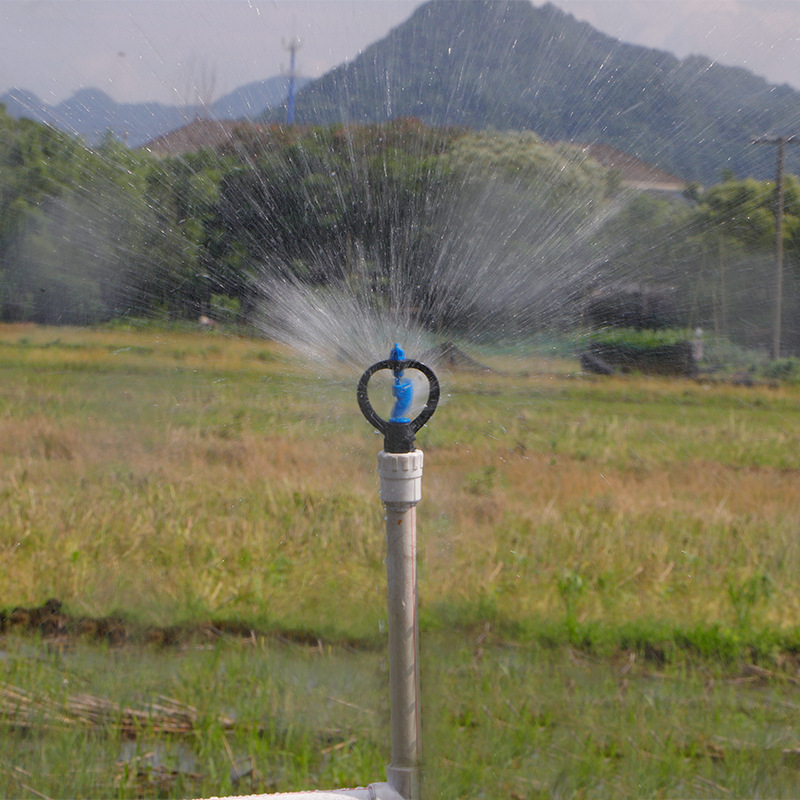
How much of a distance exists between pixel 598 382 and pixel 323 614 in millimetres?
744

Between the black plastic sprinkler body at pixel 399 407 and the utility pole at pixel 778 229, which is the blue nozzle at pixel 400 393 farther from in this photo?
the utility pole at pixel 778 229

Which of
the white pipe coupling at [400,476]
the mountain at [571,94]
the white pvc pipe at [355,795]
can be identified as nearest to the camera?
the white pipe coupling at [400,476]

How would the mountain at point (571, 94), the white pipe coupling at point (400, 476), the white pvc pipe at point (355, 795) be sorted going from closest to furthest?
the white pipe coupling at point (400, 476)
the white pvc pipe at point (355, 795)
the mountain at point (571, 94)

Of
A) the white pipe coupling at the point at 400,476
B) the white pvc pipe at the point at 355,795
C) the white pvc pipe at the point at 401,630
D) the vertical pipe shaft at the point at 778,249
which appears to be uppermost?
the vertical pipe shaft at the point at 778,249

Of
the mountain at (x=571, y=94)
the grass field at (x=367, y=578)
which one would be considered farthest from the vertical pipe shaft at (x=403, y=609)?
the mountain at (x=571, y=94)

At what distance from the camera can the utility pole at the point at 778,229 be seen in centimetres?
137

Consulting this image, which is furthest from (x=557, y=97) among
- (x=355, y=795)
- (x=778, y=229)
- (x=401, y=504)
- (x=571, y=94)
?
(x=355, y=795)

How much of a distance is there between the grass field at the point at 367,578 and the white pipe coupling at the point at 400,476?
363 mm

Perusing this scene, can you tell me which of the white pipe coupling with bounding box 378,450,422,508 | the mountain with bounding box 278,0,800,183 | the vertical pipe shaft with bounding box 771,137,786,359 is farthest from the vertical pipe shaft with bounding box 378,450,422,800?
the vertical pipe shaft with bounding box 771,137,786,359

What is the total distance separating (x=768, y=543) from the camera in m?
1.67

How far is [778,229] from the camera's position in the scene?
147 cm

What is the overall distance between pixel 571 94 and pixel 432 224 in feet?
1.05

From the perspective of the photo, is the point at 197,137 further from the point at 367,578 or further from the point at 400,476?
the point at 367,578

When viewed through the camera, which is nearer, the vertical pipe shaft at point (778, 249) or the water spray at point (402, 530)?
the water spray at point (402, 530)
